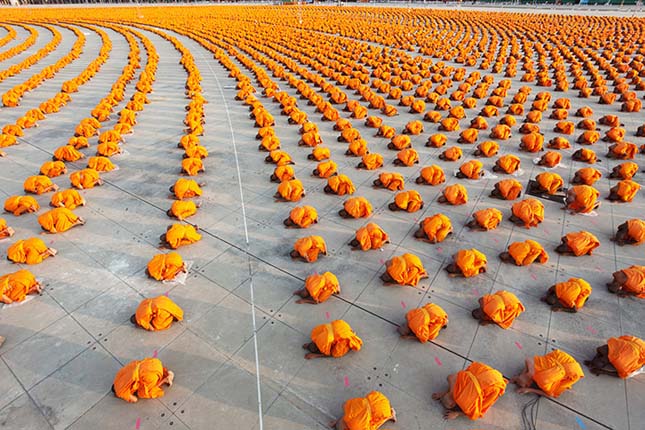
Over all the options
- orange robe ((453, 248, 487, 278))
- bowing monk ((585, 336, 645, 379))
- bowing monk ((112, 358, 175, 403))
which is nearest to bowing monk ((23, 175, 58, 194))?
bowing monk ((112, 358, 175, 403))

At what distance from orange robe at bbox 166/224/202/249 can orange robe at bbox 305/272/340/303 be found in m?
4.89

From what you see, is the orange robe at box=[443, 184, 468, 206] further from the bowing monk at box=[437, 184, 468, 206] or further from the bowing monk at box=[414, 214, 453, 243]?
the bowing monk at box=[414, 214, 453, 243]

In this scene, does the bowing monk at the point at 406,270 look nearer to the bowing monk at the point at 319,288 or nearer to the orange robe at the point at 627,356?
the bowing monk at the point at 319,288

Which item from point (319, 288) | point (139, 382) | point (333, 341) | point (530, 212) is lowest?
point (139, 382)

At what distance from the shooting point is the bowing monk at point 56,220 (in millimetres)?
12844

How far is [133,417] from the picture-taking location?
7.63 meters

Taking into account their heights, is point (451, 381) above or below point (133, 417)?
above

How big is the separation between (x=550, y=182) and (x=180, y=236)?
14.5 meters

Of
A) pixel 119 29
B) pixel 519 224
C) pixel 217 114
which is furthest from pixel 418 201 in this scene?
pixel 119 29

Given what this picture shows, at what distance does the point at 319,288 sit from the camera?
9.93 m

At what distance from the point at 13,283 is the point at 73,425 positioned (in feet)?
16.5

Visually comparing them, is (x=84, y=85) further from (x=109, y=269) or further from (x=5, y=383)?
(x=5, y=383)

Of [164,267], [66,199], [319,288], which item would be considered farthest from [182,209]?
[319,288]

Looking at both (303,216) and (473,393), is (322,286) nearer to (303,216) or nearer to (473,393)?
(303,216)
